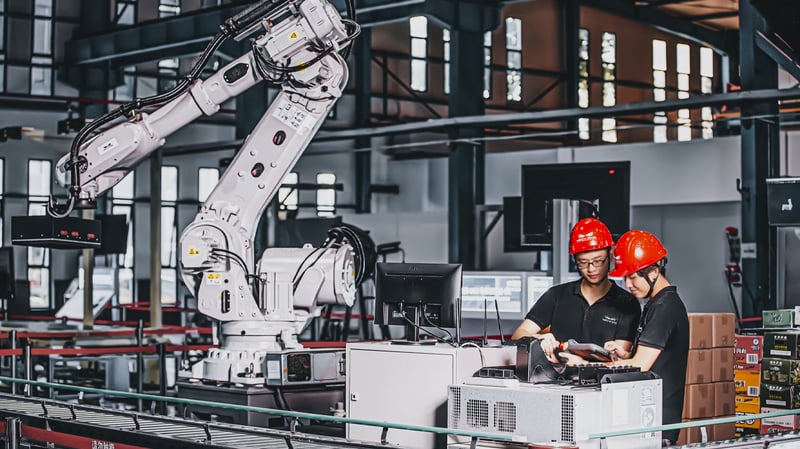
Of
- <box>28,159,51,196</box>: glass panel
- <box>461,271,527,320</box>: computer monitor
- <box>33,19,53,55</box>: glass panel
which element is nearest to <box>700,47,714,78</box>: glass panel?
<box>33,19,53,55</box>: glass panel

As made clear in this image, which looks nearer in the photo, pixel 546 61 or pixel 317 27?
pixel 317 27

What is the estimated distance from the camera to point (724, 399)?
6594 mm

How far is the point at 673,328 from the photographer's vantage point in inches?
180

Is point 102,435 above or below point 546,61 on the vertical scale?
below

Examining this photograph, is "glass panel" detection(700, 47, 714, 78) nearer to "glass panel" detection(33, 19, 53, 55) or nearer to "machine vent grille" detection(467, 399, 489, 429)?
"glass panel" detection(33, 19, 53, 55)

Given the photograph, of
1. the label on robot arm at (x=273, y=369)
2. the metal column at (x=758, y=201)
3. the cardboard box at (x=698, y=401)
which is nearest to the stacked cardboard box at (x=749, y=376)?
the cardboard box at (x=698, y=401)

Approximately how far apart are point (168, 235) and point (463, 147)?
994 cm

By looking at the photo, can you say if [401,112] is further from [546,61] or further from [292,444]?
[292,444]

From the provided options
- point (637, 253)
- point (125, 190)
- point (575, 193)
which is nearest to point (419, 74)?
point (125, 190)

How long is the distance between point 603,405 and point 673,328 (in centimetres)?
100

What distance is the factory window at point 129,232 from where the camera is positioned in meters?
21.6

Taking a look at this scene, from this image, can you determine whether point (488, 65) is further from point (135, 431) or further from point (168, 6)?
point (135, 431)

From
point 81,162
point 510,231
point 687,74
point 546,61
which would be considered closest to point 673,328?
point 81,162

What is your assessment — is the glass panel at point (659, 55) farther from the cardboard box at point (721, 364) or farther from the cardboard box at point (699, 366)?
the cardboard box at point (699, 366)
